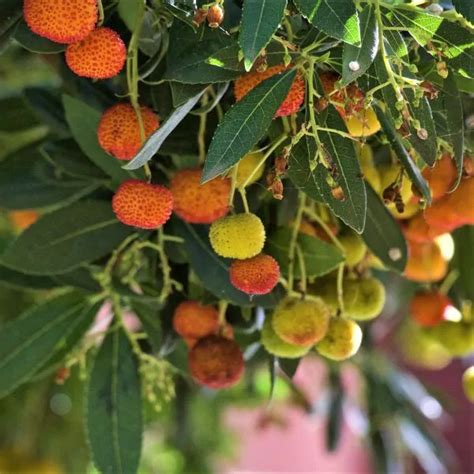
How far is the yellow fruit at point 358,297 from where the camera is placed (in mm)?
612

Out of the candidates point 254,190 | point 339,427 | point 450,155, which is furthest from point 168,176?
point 339,427

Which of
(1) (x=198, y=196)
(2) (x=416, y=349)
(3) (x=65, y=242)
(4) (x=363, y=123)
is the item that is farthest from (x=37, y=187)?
(2) (x=416, y=349)

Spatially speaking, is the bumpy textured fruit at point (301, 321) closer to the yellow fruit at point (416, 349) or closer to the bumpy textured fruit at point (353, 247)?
the bumpy textured fruit at point (353, 247)

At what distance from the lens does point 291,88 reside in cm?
46

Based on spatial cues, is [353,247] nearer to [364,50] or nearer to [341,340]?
[341,340]

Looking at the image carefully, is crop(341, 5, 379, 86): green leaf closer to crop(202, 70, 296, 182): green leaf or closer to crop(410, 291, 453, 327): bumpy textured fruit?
crop(202, 70, 296, 182): green leaf

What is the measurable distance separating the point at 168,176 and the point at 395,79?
187 mm

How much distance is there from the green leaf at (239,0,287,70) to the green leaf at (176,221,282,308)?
20 cm

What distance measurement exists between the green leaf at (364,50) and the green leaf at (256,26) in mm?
36

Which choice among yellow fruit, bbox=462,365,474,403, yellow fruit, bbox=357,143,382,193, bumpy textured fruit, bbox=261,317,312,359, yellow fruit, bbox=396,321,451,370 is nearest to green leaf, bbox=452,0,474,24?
yellow fruit, bbox=357,143,382,193

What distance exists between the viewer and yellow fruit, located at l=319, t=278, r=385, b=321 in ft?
2.01

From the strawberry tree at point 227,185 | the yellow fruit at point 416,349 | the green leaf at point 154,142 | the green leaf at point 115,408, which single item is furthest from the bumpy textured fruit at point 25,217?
the yellow fruit at point 416,349

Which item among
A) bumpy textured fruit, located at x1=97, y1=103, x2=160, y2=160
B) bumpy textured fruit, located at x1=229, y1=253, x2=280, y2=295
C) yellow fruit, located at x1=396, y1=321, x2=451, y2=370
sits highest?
bumpy textured fruit, located at x1=97, y1=103, x2=160, y2=160

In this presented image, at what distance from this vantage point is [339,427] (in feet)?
3.78
